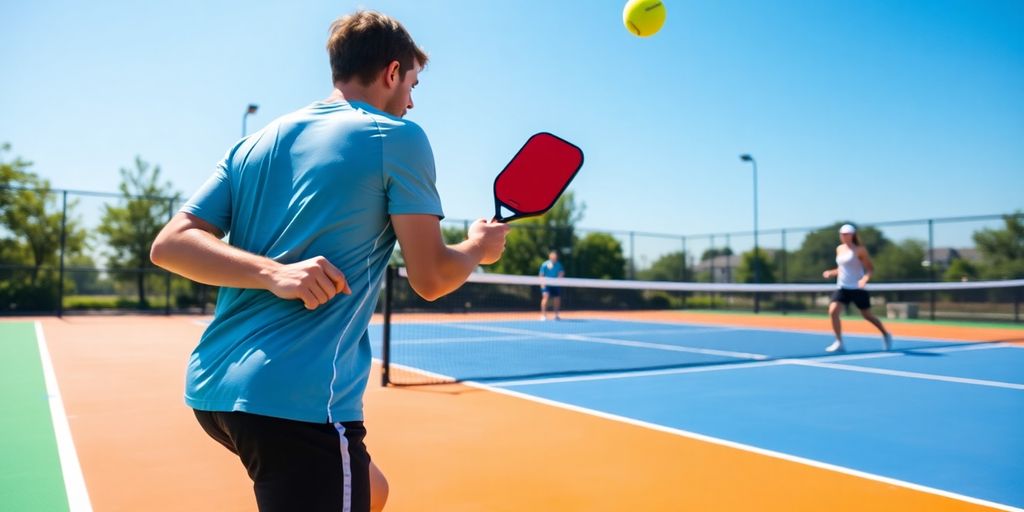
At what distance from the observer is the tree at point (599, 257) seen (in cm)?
2527

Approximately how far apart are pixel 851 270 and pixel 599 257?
16193 mm

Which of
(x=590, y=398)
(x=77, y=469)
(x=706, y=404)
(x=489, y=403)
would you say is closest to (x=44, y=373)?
(x=77, y=469)

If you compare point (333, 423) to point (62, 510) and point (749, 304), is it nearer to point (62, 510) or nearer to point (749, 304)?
point (62, 510)

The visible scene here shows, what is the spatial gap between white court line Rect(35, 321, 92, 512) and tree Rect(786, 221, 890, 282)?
21147mm

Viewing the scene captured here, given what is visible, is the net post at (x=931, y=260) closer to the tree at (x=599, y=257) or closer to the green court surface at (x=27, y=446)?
the tree at (x=599, y=257)

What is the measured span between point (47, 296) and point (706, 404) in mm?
18195

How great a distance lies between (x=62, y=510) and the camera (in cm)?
317

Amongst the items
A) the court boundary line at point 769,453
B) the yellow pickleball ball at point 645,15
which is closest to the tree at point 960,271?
the yellow pickleball ball at point 645,15

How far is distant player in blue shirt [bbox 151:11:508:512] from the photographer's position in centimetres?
131

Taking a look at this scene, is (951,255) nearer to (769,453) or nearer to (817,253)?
(817,253)

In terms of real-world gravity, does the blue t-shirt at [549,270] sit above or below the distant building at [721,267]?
below

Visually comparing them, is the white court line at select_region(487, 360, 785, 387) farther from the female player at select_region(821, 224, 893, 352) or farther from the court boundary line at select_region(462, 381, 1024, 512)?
the female player at select_region(821, 224, 893, 352)

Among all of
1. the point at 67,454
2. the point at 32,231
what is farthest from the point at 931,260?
the point at 32,231

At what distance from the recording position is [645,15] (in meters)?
5.46
